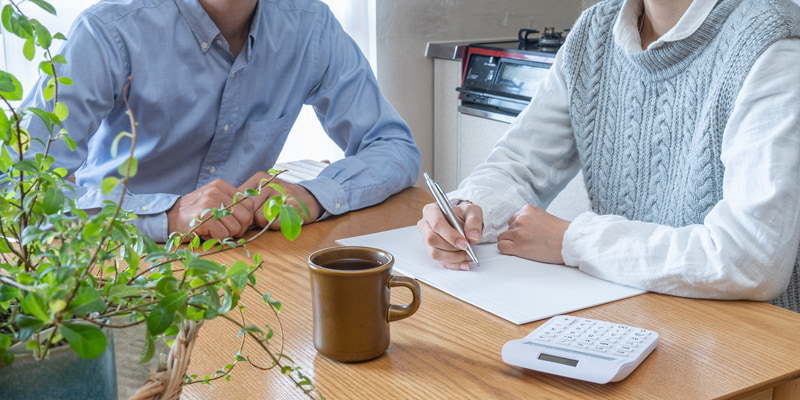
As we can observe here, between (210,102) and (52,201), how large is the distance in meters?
1.06

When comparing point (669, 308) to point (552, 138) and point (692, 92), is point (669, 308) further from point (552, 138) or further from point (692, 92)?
point (552, 138)

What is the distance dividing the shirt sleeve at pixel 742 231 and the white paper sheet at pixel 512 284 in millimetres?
37

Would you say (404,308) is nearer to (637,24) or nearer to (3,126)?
(3,126)

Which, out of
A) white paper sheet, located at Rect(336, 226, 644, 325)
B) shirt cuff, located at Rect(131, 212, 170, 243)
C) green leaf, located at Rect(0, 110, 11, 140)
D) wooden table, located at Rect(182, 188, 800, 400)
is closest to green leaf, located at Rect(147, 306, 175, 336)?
green leaf, located at Rect(0, 110, 11, 140)

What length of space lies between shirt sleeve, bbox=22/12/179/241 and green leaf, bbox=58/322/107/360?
33.2 inches

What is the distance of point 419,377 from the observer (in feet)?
2.33

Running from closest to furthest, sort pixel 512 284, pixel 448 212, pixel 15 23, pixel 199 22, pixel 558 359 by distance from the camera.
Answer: pixel 15 23, pixel 558 359, pixel 512 284, pixel 448 212, pixel 199 22

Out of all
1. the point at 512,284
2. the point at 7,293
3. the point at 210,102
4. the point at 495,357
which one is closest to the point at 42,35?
the point at 7,293

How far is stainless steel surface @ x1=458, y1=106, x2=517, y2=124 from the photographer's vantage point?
2.79 m

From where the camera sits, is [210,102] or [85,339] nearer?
[85,339]

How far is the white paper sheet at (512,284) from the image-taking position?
34.5 inches

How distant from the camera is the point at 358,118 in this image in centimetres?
160

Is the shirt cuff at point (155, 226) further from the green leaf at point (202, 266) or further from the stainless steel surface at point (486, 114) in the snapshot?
the stainless steel surface at point (486, 114)

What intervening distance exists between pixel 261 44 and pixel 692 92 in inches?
32.8
